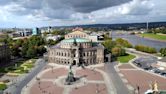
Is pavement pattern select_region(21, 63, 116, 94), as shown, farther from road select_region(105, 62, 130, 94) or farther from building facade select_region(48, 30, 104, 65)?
building facade select_region(48, 30, 104, 65)

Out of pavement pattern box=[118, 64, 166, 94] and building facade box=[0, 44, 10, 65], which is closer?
pavement pattern box=[118, 64, 166, 94]

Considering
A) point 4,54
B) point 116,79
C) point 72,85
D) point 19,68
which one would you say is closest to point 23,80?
point 72,85

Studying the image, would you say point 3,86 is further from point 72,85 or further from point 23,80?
point 72,85

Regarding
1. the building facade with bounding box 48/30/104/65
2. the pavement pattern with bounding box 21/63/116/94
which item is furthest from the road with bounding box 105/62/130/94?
the building facade with bounding box 48/30/104/65

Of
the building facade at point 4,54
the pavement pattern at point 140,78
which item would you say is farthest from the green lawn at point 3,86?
the pavement pattern at point 140,78

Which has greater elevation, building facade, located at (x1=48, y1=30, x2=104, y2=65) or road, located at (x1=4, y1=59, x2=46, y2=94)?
building facade, located at (x1=48, y1=30, x2=104, y2=65)
